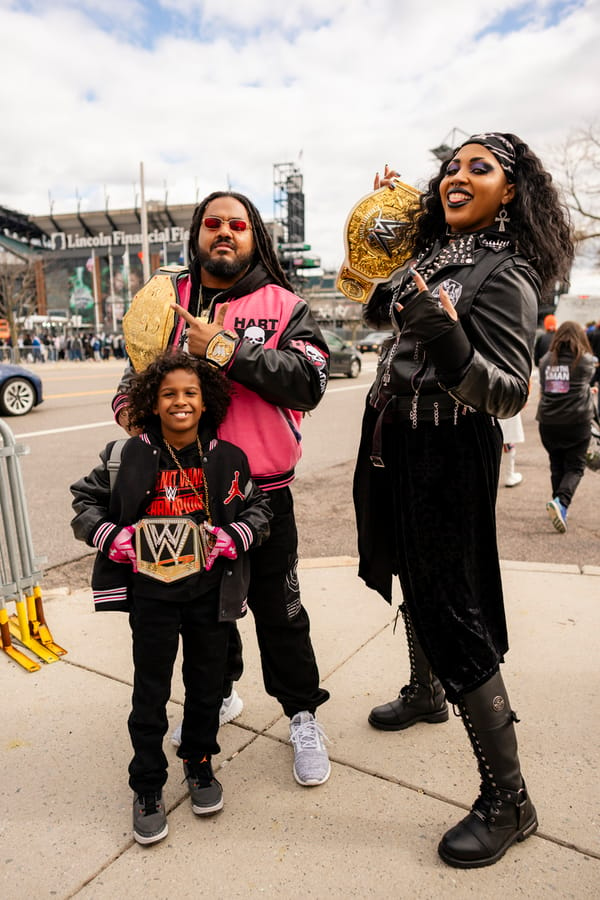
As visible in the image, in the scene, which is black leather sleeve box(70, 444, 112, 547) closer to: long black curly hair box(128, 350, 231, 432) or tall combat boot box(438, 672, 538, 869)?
long black curly hair box(128, 350, 231, 432)

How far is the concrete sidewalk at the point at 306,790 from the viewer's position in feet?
6.05

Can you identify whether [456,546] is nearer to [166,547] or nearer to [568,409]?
[166,547]

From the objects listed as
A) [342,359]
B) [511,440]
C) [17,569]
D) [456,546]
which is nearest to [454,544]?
[456,546]

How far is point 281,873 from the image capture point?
1.85m

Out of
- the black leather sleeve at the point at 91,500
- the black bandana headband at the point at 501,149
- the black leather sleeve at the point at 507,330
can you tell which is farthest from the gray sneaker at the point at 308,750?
the black bandana headband at the point at 501,149

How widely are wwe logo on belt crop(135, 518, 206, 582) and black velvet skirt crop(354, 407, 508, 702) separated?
673mm

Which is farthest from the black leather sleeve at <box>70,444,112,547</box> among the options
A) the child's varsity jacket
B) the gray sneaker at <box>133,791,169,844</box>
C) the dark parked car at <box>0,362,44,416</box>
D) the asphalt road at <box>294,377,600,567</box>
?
the dark parked car at <box>0,362,44,416</box>

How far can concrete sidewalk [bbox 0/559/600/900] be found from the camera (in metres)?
1.84

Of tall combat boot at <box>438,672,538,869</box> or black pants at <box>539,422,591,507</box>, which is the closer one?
tall combat boot at <box>438,672,538,869</box>

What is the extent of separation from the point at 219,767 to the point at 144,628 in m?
0.71

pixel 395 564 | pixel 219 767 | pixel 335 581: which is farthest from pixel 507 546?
pixel 219 767

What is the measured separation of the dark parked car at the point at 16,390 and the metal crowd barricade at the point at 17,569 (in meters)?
9.24

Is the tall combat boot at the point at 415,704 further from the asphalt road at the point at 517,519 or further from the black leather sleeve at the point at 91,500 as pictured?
the asphalt road at the point at 517,519

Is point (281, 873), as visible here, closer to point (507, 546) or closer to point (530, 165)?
point (530, 165)
